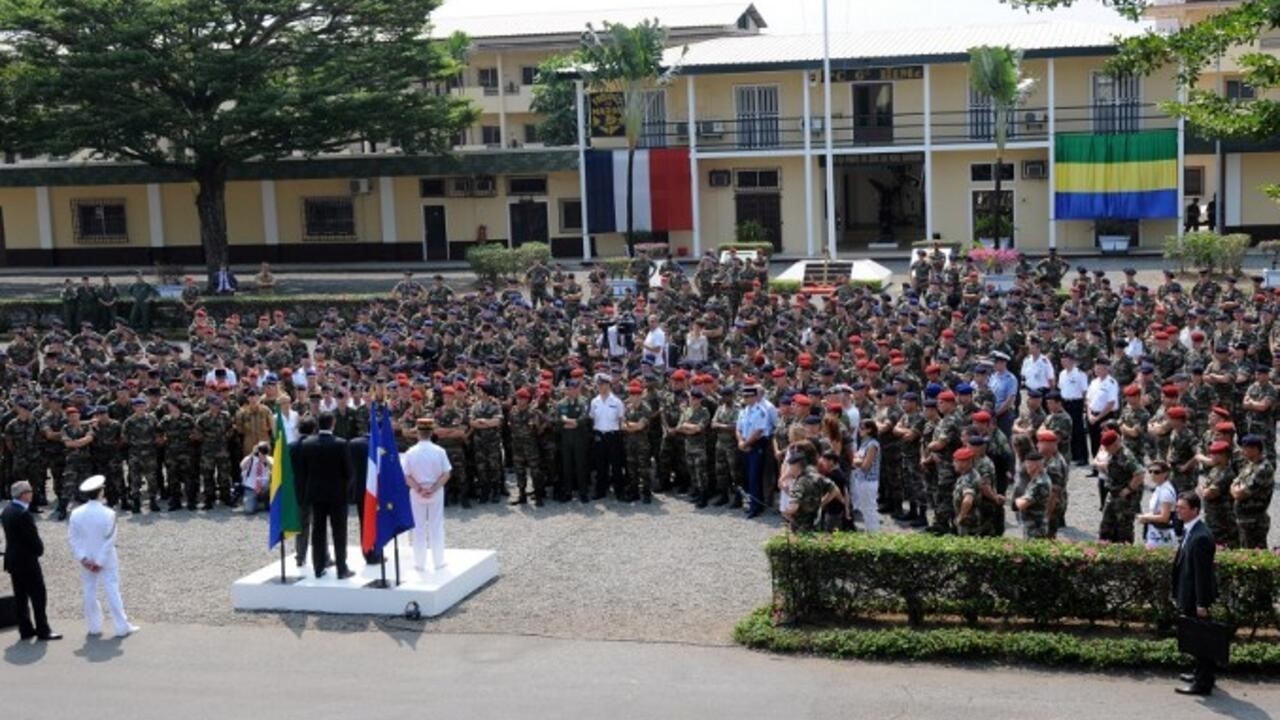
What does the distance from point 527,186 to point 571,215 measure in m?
1.75

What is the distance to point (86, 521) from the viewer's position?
13.3m

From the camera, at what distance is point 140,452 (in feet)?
60.7

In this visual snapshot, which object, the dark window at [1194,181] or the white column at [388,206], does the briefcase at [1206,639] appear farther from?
the dark window at [1194,181]

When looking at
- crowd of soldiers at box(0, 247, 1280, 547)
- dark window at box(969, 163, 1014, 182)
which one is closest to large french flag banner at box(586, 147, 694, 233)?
dark window at box(969, 163, 1014, 182)

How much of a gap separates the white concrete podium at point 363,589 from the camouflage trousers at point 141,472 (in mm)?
4486

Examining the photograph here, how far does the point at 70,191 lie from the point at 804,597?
4478 cm

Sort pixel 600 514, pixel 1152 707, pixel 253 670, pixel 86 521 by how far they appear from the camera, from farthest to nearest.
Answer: pixel 600 514, pixel 86 521, pixel 253 670, pixel 1152 707

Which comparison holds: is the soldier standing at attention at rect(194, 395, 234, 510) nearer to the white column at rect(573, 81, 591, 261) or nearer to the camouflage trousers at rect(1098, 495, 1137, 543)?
the camouflage trousers at rect(1098, 495, 1137, 543)

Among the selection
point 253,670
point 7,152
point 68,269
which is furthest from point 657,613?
point 68,269

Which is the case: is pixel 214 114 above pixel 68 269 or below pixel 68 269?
above

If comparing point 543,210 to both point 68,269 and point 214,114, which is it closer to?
point 214,114

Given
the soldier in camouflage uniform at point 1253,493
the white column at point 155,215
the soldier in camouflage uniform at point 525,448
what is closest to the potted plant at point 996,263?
the soldier in camouflage uniform at point 525,448

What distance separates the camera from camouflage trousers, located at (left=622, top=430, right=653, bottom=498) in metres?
17.8

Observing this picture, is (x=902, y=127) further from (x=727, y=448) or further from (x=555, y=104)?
(x=727, y=448)
